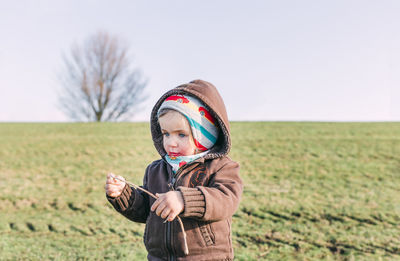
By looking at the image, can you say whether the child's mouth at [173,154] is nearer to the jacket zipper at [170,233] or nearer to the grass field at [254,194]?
the jacket zipper at [170,233]

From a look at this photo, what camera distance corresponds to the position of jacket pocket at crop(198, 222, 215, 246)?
1933 millimetres

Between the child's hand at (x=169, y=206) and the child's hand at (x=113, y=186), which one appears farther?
the child's hand at (x=113, y=186)

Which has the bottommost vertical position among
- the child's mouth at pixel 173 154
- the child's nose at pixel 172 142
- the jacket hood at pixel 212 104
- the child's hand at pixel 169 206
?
the child's hand at pixel 169 206

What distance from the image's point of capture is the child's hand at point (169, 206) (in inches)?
66.1

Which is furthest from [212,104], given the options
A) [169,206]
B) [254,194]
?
[254,194]

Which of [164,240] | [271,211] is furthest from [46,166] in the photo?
[164,240]

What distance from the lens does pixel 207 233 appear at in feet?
6.35

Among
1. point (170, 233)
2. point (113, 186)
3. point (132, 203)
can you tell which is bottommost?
point (170, 233)

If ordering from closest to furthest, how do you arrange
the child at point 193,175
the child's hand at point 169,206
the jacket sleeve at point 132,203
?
the child's hand at point 169,206 < the child at point 193,175 < the jacket sleeve at point 132,203

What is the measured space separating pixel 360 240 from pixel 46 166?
6416 millimetres

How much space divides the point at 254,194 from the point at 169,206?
4877mm

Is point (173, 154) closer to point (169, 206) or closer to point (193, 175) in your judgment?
point (193, 175)

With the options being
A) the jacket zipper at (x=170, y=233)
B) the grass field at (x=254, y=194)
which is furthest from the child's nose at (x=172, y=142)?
the grass field at (x=254, y=194)

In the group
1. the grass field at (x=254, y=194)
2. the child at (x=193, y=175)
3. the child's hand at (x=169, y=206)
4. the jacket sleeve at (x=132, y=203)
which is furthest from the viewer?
the grass field at (x=254, y=194)
